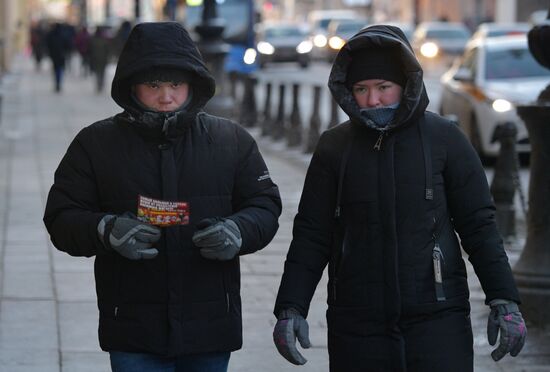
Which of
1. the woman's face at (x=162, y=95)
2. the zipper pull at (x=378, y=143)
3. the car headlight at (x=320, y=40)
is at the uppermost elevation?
the woman's face at (x=162, y=95)

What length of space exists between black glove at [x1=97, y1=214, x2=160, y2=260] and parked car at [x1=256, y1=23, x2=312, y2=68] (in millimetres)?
42315

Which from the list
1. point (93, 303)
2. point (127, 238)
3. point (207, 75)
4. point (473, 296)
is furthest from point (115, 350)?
point (473, 296)

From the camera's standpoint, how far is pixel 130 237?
3945 mm

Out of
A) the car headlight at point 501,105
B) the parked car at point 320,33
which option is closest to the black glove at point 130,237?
the car headlight at point 501,105

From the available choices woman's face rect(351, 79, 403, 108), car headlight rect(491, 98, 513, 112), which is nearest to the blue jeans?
woman's face rect(351, 79, 403, 108)

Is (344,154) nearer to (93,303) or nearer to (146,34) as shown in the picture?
(146,34)

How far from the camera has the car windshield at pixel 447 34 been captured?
4562 centimetres

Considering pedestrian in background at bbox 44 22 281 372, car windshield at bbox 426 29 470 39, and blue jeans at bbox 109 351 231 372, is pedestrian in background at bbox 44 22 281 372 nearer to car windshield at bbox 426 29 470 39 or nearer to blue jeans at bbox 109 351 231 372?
blue jeans at bbox 109 351 231 372

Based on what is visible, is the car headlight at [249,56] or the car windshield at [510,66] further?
the car headlight at [249,56]

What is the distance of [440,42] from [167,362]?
41.6m

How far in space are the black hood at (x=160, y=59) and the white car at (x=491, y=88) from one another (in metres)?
11.6

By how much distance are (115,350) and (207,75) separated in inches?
35.5

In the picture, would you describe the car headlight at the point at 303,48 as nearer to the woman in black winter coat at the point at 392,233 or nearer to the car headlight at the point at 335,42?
the car headlight at the point at 335,42

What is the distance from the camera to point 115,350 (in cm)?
415
